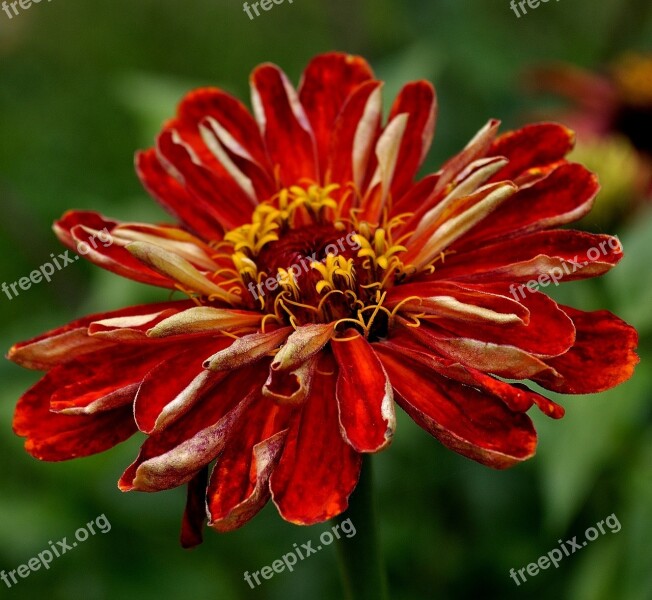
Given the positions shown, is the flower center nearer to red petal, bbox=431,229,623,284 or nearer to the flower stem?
red petal, bbox=431,229,623,284

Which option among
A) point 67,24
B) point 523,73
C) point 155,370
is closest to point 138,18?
point 67,24

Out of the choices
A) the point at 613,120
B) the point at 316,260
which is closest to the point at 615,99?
the point at 613,120

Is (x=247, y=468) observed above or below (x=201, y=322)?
below

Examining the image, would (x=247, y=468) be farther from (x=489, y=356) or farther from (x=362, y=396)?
(x=489, y=356)

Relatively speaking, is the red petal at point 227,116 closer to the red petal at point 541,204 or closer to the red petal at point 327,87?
the red petal at point 327,87

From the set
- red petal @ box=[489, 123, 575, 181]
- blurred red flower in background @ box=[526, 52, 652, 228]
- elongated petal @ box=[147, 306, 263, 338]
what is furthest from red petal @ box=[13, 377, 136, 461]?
blurred red flower in background @ box=[526, 52, 652, 228]

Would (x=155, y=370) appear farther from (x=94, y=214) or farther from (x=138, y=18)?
(x=138, y=18)
